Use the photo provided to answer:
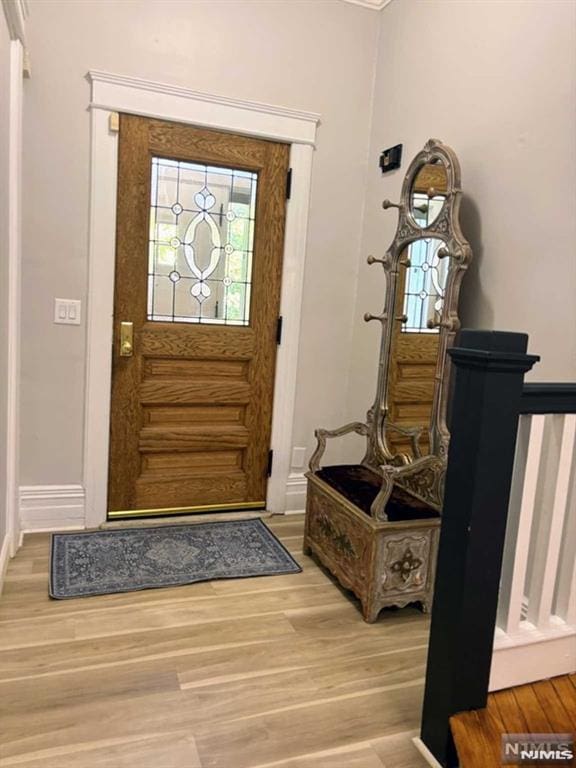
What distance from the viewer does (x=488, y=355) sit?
4.23 ft

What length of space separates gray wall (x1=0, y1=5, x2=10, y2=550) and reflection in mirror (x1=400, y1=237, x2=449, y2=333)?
1712 millimetres

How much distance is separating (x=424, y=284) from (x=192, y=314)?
122 cm

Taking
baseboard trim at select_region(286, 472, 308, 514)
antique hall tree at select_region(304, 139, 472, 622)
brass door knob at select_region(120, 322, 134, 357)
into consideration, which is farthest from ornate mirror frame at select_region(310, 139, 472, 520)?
brass door knob at select_region(120, 322, 134, 357)

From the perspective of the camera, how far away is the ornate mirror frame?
2262 millimetres

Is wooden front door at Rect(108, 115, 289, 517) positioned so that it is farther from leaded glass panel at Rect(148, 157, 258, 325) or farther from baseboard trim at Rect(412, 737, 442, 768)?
baseboard trim at Rect(412, 737, 442, 768)

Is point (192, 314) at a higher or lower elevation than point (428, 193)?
lower

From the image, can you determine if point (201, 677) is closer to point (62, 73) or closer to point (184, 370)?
point (184, 370)

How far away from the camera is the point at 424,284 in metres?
2.52

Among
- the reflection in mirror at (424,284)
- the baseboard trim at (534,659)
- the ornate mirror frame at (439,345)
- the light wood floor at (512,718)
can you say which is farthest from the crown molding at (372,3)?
the light wood floor at (512,718)

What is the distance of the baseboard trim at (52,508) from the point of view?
2.80m

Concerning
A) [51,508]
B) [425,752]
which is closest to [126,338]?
[51,508]

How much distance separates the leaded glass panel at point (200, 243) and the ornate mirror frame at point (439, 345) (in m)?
0.79

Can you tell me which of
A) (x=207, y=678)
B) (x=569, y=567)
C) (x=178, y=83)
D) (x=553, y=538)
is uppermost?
(x=178, y=83)

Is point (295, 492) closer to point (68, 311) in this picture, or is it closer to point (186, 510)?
point (186, 510)
